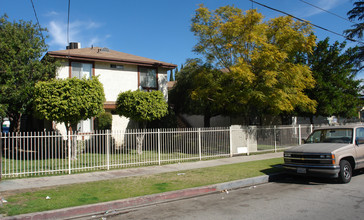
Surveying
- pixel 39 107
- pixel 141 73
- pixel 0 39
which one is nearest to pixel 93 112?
pixel 39 107

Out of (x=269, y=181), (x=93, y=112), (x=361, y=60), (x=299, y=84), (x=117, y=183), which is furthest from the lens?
(x=361, y=60)

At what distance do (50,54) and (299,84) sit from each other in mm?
13720

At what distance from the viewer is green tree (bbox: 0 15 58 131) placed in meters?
12.9

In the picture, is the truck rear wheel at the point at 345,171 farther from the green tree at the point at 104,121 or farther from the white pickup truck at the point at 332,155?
the green tree at the point at 104,121

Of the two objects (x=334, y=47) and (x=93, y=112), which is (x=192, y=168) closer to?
(x=93, y=112)

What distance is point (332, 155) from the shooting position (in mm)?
7734

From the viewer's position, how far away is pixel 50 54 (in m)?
15.5

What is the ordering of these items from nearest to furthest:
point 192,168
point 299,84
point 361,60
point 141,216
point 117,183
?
point 141,216, point 117,183, point 192,168, point 299,84, point 361,60

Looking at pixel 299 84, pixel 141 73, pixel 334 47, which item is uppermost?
pixel 334 47

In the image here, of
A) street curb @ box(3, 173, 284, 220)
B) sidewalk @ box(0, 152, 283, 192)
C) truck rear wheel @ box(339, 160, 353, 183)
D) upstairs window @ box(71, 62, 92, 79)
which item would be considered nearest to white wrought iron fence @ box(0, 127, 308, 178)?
sidewalk @ box(0, 152, 283, 192)

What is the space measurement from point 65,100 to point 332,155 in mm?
10065

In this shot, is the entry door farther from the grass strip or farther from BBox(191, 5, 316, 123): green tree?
the grass strip

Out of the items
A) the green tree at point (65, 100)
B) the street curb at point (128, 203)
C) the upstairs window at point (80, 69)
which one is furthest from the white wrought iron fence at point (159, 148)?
the upstairs window at point (80, 69)

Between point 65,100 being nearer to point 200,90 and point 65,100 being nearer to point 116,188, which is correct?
point 116,188
